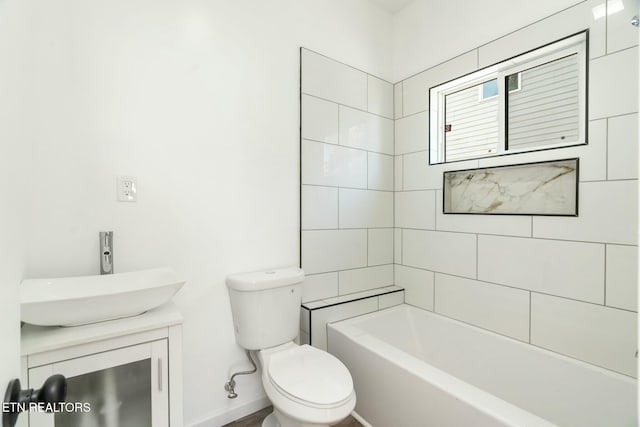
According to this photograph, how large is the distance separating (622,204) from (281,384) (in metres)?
1.76

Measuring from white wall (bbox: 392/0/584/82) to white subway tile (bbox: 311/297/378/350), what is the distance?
70.7 inches

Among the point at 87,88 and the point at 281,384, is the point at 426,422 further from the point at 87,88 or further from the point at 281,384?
the point at 87,88

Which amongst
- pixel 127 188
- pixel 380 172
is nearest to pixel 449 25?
pixel 380 172

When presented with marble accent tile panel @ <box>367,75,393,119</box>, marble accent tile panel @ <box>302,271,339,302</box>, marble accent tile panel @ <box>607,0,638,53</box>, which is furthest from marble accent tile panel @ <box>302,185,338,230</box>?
marble accent tile panel @ <box>607,0,638,53</box>

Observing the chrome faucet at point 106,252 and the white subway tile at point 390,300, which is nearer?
the chrome faucet at point 106,252

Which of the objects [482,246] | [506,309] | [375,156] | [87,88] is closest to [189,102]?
[87,88]

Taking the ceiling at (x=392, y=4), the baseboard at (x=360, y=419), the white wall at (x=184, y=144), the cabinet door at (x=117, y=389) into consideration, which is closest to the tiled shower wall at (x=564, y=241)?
the ceiling at (x=392, y=4)

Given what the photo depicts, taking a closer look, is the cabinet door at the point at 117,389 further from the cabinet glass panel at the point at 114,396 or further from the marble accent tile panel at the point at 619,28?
the marble accent tile panel at the point at 619,28

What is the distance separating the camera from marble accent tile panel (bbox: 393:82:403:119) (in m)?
2.43

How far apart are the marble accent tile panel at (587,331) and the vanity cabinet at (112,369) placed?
6.00 ft

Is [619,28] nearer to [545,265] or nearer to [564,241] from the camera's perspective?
[564,241]

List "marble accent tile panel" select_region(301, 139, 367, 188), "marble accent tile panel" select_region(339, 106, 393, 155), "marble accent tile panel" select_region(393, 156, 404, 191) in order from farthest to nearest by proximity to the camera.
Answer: "marble accent tile panel" select_region(393, 156, 404, 191)
"marble accent tile panel" select_region(339, 106, 393, 155)
"marble accent tile panel" select_region(301, 139, 367, 188)

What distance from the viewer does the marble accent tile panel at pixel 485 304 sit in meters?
1.75

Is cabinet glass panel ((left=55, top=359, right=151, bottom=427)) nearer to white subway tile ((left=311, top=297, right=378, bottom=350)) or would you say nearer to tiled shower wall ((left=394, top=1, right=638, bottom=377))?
white subway tile ((left=311, top=297, right=378, bottom=350))
